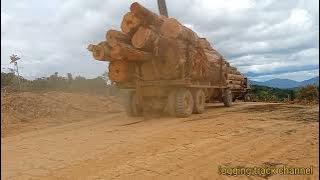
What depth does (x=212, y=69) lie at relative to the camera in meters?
16.9

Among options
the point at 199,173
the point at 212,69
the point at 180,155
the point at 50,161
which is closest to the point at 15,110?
the point at 212,69

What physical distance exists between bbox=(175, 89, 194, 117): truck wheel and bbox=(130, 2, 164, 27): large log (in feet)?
7.53

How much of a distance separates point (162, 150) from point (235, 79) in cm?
1417

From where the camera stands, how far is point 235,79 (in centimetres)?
2142

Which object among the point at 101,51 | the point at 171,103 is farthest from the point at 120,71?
the point at 171,103

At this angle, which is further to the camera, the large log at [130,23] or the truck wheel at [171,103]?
the truck wheel at [171,103]

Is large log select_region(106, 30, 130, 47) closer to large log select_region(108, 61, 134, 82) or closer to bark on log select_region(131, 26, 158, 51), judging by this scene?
bark on log select_region(131, 26, 158, 51)

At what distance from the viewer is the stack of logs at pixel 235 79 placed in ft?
67.4

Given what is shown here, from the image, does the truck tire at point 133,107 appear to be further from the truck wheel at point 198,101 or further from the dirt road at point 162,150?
the dirt road at point 162,150

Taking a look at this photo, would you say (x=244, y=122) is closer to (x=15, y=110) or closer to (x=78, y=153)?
(x=78, y=153)

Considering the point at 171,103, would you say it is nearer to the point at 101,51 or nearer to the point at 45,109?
the point at 101,51

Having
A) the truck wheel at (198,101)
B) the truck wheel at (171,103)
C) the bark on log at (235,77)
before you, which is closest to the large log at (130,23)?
the truck wheel at (171,103)

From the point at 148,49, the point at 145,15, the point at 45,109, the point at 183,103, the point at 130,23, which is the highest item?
the point at 145,15

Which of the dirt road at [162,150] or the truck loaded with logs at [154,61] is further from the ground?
the truck loaded with logs at [154,61]
